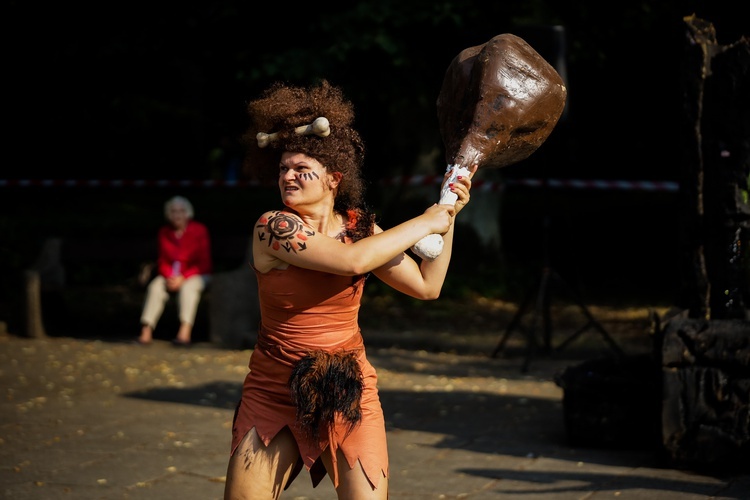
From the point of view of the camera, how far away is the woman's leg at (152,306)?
411 inches

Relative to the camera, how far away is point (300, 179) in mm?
3822

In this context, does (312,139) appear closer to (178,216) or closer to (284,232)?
(284,232)

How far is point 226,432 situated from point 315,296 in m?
3.38

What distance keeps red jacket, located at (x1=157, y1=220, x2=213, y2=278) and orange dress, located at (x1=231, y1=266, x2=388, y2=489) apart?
6931mm

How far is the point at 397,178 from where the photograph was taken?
1406 centimetres

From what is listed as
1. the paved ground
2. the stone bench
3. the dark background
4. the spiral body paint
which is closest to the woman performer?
the spiral body paint

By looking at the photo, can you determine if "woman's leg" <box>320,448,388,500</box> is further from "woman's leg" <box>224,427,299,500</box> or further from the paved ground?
the paved ground

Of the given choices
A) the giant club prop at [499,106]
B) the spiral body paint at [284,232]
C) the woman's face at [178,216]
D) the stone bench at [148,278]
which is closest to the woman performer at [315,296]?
the spiral body paint at [284,232]

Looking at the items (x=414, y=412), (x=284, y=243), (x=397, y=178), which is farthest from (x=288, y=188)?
(x=397, y=178)

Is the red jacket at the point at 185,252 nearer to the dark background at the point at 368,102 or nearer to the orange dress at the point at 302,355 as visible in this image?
the dark background at the point at 368,102

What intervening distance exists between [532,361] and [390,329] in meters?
2.15

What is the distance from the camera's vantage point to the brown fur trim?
368 centimetres

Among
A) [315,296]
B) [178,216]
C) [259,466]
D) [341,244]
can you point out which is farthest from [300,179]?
[178,216]

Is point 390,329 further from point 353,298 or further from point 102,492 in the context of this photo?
point 353,298
